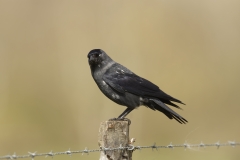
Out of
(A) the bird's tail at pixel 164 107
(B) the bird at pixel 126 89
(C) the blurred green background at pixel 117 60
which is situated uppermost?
(C) the blurred green background at pixel 117 60

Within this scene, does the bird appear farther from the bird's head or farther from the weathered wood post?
the weathered wood post

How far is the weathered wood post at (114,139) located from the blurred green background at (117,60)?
868 centimetres

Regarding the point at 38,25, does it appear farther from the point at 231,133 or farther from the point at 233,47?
the point at 231,133

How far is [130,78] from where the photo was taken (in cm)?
833

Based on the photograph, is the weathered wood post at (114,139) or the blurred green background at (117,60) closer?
the weathered wood post at (114,139)

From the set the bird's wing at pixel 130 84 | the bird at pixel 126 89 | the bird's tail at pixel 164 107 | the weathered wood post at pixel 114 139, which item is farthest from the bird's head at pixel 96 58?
the weathered wood post at pixel 114 139

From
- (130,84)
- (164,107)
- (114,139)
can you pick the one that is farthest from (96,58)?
(114,139)

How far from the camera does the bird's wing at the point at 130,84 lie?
8049mm

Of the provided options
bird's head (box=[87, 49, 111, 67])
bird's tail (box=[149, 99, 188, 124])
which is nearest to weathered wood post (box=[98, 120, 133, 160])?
bird's tail (box=[149, 99, 188, 124])

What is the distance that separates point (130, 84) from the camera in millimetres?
8242

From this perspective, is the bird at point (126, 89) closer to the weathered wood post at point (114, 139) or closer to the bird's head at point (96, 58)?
the bird's head at point (96, 58)

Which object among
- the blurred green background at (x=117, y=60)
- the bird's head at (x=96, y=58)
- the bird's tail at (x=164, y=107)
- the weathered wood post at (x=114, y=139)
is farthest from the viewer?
the blurred green background at (x=117, y=60)

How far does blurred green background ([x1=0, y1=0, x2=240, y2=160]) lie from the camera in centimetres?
1634

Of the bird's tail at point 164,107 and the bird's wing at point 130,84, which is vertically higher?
the bird's wing at point 130,84
